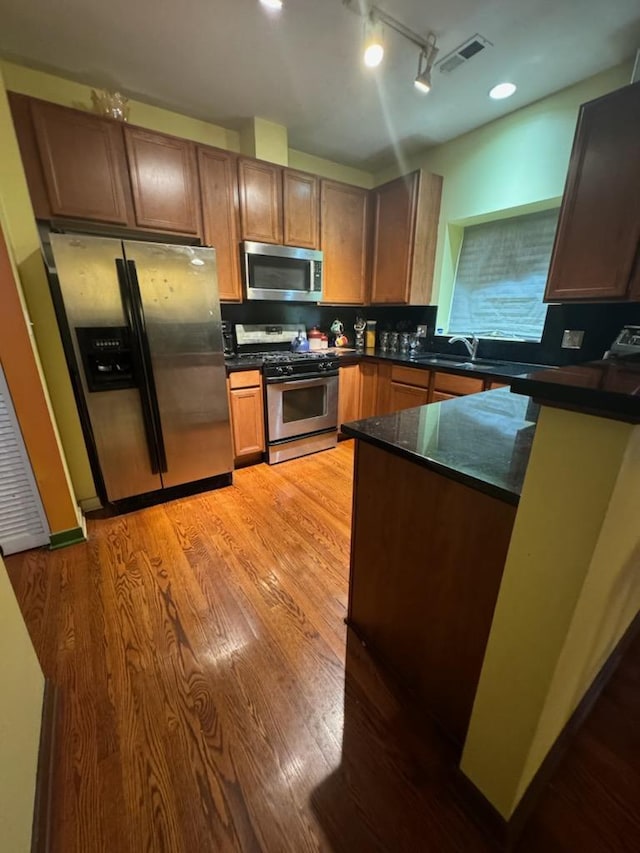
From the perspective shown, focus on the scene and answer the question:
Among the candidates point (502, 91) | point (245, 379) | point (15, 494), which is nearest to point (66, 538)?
point (15, 494)

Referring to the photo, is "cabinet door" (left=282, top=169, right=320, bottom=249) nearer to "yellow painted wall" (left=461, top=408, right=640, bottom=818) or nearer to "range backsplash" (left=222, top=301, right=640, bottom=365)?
"range backsplash" (left=222, top=301, right=640, bottom=365)

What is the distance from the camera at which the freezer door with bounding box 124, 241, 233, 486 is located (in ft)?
6.63

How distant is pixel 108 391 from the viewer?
2.05 metres

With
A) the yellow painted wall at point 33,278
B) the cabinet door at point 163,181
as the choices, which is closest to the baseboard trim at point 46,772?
the yellow painted wall at point 33,278

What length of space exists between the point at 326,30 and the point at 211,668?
3079 millimetres

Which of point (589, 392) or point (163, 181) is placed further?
point (163, 181)

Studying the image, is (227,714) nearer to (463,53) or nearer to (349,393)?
(349,393)

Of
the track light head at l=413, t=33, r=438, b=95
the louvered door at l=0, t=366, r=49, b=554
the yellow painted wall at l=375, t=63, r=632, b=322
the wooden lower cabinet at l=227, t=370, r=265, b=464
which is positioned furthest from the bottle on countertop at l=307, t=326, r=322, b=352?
the louvered door at l=0, t=366, r=49, b=554

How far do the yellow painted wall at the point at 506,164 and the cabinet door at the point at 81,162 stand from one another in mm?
2599

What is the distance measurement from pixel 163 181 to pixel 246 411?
1705 millimetres

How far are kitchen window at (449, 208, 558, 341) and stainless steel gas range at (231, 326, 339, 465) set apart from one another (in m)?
1.39

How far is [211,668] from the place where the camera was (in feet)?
4.17

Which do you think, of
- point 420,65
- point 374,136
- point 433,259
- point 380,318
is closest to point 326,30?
point 420,65

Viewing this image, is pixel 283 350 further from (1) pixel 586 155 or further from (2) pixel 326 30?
(1) pixel 586 155
